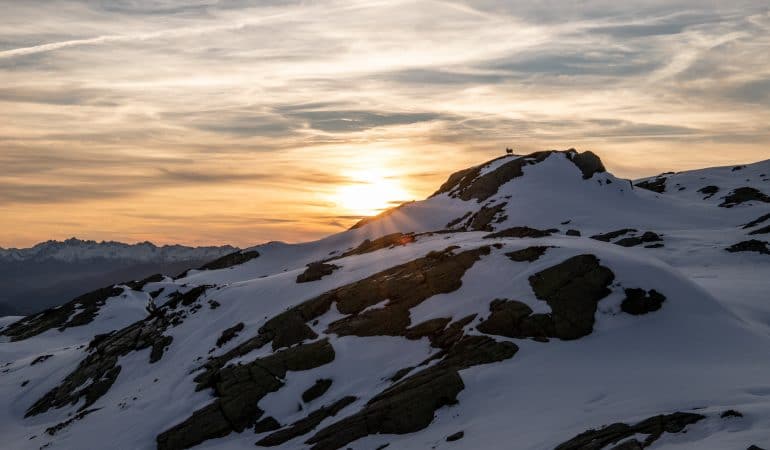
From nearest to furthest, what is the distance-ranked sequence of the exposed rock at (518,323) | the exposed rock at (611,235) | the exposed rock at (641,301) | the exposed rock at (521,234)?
the exposed rock at (518,323) → the exposed rock at (641,301) → the exposed rock at (521,234) → the exposed rock at (611,235)

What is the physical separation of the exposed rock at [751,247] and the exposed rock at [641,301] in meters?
31.0

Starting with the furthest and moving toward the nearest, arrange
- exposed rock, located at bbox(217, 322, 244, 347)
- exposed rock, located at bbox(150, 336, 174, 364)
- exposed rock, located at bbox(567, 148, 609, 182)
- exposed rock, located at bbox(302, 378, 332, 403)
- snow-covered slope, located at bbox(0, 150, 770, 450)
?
exposed rock, located at bbox(567, 148, 609, 182), exposed rock, located at bbox(150, 336, 174, 364), exposed rock, located at bbox(217, 322, 244, 347), exposed rock, located at bbox(302, 378, 332, 403), snow-covered slope, located at bbox(0, 150, 770, 450)

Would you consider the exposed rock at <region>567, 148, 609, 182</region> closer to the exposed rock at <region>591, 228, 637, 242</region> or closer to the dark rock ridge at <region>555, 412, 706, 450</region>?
the exposed rock at <region>591, 228, 637, 242</region>

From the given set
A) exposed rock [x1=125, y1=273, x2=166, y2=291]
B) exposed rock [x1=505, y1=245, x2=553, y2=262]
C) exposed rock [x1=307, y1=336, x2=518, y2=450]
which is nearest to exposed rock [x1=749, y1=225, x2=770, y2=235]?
exposed rock [x1=505, y1=245, x2=553, y2=262]

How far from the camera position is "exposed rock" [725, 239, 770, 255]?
Result: 2297 inches

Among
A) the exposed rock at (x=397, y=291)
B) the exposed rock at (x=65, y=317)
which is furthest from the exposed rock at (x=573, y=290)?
the exposed rock at (x=65, y=317)

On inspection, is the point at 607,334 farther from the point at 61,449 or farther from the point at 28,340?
the point at 28,340

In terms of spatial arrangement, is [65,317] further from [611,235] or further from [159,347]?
[611,235]

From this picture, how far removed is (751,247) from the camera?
59.1 metres

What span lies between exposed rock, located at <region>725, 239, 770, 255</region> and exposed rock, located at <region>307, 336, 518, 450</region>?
128ft

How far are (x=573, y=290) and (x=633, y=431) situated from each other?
14.8m

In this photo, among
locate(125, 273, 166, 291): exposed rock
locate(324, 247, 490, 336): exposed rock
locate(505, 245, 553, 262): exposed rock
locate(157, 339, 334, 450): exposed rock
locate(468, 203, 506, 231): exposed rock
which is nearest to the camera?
locate(157, 339, 334, 450): exposed rock

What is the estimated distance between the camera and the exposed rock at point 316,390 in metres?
34.3

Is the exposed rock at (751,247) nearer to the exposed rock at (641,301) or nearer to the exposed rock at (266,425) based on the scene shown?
the exposed rock at (641,301)
